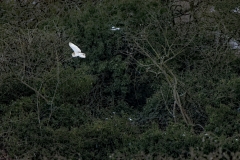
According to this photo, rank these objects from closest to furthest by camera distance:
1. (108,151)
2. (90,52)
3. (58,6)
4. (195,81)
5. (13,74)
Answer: (108,151), (13,74), (195,81), (90,52), (58,6)

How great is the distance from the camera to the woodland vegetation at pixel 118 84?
807 centimetres

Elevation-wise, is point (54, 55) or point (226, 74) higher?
point (54, 55)

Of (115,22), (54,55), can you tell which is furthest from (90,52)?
(54,55)

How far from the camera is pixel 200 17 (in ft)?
36.0

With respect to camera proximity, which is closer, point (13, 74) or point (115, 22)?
point (13, 74)

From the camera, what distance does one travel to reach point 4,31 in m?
10.0

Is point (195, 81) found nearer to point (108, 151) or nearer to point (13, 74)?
point (108, 151)

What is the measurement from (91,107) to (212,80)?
6.57 ft

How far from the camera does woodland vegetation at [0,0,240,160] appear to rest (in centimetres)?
807

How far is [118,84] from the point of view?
1070 centimetres

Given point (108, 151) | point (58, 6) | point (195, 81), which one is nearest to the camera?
point (108, 151)

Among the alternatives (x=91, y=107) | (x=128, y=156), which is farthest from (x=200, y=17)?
(x=128, y=156)

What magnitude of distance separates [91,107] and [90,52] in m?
1.31

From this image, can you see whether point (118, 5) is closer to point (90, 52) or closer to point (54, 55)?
point (90, 52)
